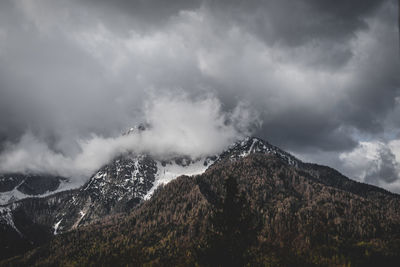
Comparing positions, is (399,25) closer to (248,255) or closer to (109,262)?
(109,262)

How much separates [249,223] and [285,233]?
7271mm

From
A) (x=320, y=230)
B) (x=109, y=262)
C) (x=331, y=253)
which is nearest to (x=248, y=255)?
(x=320, y=230)

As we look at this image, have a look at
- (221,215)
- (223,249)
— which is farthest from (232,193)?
(223,249)

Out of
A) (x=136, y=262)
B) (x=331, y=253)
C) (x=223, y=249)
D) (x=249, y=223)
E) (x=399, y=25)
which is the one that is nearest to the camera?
(x=399, y=25)

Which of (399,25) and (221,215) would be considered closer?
(399,25)

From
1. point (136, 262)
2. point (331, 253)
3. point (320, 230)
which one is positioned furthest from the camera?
point (331, 253)

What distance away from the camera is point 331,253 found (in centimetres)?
18675

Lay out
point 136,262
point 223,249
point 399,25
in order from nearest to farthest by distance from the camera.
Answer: point 399,25, point 136,262, point 223,249

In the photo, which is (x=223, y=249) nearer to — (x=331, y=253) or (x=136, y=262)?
(x=136, y=262)

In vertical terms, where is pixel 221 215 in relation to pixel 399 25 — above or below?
below

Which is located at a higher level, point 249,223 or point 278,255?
point 249,223

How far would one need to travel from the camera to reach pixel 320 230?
74.5 ft

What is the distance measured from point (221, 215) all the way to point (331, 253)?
192 metres

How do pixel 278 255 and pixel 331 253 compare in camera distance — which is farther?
pixel 331 253
